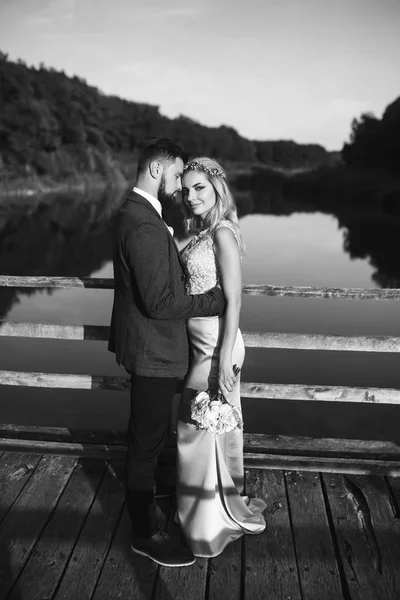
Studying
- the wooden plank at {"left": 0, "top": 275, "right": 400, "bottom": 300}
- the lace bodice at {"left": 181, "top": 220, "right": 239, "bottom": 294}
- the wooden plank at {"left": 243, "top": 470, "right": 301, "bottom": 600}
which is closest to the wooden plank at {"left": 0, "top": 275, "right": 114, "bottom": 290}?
the wooden plank at {"left": 0, "top": 275, "right": 400, "bottom": 300}

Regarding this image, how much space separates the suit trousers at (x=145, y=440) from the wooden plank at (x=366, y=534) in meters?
1.24

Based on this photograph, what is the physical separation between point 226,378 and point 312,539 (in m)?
1.21

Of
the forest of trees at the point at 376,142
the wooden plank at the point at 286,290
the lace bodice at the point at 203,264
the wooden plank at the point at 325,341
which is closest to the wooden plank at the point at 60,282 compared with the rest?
the wooden plank at the point at 286,290

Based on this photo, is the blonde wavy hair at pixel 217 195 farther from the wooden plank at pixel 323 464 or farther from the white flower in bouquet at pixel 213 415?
the wooden plank at pixel 323 464

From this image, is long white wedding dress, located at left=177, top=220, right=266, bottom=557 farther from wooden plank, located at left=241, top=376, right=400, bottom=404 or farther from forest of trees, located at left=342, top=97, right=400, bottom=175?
forest of trees, located at left=342, top=97, right=400, bottom=175

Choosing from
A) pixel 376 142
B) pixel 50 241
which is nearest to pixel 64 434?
pixel 50 241

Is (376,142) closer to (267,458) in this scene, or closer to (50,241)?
(50,241)

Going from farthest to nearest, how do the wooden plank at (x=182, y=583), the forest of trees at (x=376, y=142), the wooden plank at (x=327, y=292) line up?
the forest of trees at (x=376, y=142), the wooden plank at (x=327, y=292), the wooden plank at (x=182, y=583)

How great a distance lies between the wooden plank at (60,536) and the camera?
2938mm

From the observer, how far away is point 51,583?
2961 mm

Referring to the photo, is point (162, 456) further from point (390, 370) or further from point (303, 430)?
point (390, 370)

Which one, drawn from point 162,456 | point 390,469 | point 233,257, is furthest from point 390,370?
point 233,257

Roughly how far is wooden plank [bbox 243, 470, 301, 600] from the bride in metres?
0.10

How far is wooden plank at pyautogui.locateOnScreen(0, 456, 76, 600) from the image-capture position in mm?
3082
